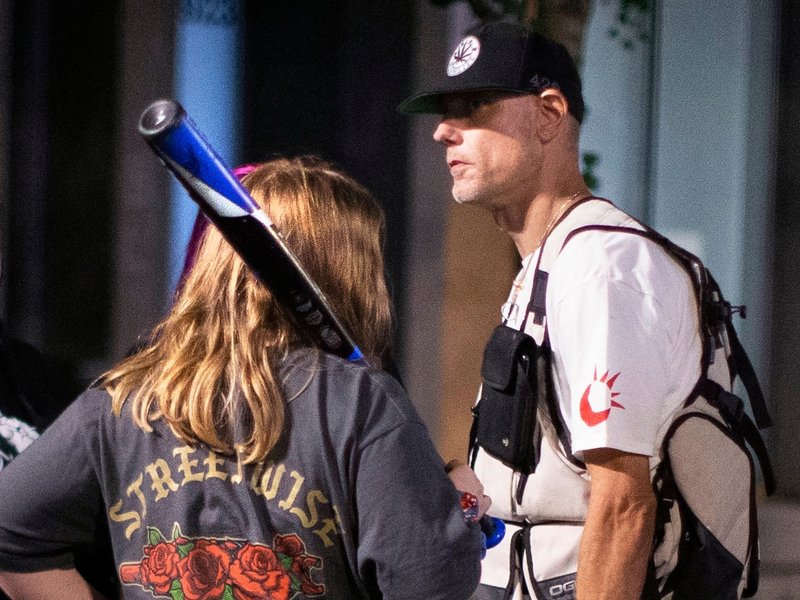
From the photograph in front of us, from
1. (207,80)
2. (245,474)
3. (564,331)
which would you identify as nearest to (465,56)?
(564,331)

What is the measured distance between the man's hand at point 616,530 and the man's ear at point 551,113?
0.75 metres

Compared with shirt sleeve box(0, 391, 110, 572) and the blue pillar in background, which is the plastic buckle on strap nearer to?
shirt sleeve box(0, 391, 110, 572)

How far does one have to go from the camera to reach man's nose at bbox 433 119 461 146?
259 cm

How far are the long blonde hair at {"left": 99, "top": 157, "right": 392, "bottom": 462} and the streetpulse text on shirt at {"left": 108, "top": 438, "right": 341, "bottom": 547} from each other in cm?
3

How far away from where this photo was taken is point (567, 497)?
228 centimetres

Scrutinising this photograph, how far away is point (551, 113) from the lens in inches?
101

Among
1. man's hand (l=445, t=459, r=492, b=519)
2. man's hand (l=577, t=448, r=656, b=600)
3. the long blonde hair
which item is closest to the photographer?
the long blonde hair

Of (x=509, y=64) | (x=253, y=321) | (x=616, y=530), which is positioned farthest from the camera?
(x=509, y=64)

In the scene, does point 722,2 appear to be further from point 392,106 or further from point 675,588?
point 675,588

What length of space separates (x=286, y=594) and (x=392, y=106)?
3692 mm

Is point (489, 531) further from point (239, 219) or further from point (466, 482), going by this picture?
point (239, 219)

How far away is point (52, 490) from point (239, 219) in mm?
461

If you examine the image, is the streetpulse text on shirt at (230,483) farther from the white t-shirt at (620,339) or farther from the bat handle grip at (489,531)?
the white t-shirt at (620,339)

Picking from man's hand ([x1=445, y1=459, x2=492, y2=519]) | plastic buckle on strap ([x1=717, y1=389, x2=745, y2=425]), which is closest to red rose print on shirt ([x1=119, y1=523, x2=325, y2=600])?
man's hand ([x1=445, y1=459, x2=492, y2=519])
